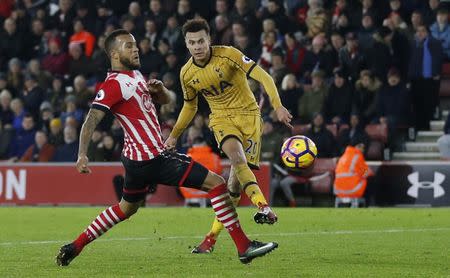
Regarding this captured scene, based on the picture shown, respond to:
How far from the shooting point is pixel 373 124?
22.1 metres

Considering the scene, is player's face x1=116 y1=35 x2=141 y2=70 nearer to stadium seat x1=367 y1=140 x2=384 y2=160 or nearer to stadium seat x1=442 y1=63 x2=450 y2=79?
stadium seat x1=367 y1=140 x2=384 y2=160

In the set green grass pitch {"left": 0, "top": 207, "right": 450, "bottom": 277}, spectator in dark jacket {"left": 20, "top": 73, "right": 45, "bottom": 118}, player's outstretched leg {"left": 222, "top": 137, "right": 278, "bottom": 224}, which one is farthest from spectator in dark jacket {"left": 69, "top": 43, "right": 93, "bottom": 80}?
player's outstretched leg {"left": 222, "top": 137, "right": 278, "bottom": 224}

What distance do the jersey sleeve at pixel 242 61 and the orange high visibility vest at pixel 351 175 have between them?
30.9 ft

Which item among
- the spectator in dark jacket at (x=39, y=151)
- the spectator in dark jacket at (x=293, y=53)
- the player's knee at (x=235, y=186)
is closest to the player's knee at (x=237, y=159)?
the player's knee at (x=235, y=186)

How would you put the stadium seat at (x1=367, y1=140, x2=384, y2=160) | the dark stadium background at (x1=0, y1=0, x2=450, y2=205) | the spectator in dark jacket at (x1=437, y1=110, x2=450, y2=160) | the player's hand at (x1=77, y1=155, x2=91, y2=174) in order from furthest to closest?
the dark stadium background at (x1=0, y1=0, x2=450, y2=205), the stadium seat at (x1=367, y1=140, x2=384, y2=160), the spectator in dark jacket at (x1=437, y1=110, x2=450, y2=160), the player's hand at (x1=77, y1=155, x2=91, y2=174)

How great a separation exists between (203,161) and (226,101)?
31.2 feet

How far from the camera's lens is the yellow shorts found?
12008mm

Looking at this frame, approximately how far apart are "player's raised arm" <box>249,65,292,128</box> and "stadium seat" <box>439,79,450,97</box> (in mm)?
11999

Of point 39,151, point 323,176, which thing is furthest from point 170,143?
point 39,151

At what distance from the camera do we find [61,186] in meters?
22.8

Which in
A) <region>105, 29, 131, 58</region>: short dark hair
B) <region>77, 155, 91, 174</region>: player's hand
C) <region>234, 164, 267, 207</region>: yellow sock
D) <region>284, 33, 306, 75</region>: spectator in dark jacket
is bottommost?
<region>284, 33, 306, 75</region>: spectator in dark jacket

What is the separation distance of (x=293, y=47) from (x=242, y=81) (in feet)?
36.2

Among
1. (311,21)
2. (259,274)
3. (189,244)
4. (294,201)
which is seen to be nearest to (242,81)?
(189,244)

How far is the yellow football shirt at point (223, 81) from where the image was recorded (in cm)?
1170
